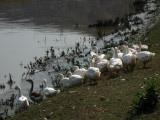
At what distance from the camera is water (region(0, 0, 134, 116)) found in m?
17.7

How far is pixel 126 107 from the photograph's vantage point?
26.7 ft

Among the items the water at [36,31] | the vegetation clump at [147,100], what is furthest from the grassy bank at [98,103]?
the water at [36,31]

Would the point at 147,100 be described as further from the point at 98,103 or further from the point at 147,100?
the point at 98,103

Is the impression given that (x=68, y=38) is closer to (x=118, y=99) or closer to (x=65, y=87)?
(x=65, y=87)

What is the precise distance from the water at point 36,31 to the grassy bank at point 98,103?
4027 mm

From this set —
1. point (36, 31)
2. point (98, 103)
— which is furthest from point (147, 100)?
point (36, 31)

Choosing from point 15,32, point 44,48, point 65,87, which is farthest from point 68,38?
point 65,87

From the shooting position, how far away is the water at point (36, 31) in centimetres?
1772

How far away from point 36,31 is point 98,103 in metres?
20.0

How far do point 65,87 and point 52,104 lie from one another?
103 inches

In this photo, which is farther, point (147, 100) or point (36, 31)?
point (36, 31)

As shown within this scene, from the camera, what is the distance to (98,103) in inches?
348

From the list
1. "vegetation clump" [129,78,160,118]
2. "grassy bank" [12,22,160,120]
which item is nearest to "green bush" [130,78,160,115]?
"vegetation clump" [129,78,160,118]

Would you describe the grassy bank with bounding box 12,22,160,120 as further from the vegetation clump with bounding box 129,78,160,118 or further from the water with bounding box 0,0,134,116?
the water with bounding box 0,0,134,116
